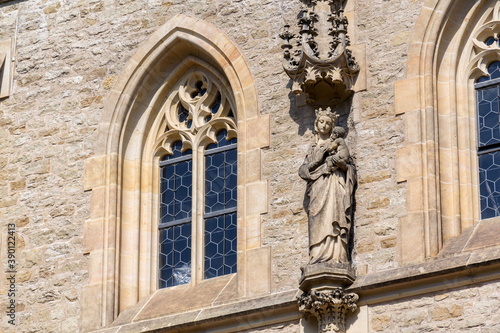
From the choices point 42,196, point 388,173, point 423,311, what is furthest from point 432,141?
point 42,196

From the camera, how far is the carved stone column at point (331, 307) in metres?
19.5

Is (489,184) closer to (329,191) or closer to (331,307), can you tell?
(329,191)

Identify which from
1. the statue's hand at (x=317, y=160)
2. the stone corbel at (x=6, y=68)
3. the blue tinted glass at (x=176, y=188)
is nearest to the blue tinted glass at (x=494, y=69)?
the statue's hand at (x=317, y=160)

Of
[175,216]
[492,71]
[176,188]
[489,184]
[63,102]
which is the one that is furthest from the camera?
[63,102]

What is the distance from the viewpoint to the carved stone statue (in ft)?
65.0

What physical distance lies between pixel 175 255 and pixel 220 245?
0.61 metres

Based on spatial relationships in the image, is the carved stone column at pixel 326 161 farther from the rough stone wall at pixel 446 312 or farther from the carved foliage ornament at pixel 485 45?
the carved foliage ornament at pixel 485 45

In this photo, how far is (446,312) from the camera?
62.5 feet

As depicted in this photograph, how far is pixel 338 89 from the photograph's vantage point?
68.2ft

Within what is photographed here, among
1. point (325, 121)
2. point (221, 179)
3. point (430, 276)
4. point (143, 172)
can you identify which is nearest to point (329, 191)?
point (325, 121)

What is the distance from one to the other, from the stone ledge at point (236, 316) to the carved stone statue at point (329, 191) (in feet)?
1.90

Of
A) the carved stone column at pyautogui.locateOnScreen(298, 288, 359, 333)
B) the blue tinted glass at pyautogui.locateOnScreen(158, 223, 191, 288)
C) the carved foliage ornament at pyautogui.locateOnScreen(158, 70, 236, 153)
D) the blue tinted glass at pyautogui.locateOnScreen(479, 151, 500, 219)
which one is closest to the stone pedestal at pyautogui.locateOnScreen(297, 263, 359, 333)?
the carved stone column at pyautogui.locateOnScreen(298, 288, 359, 333)

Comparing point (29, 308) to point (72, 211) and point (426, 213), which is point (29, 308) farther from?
point (426, 213)

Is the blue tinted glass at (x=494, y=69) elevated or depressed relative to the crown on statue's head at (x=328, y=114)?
elevated
